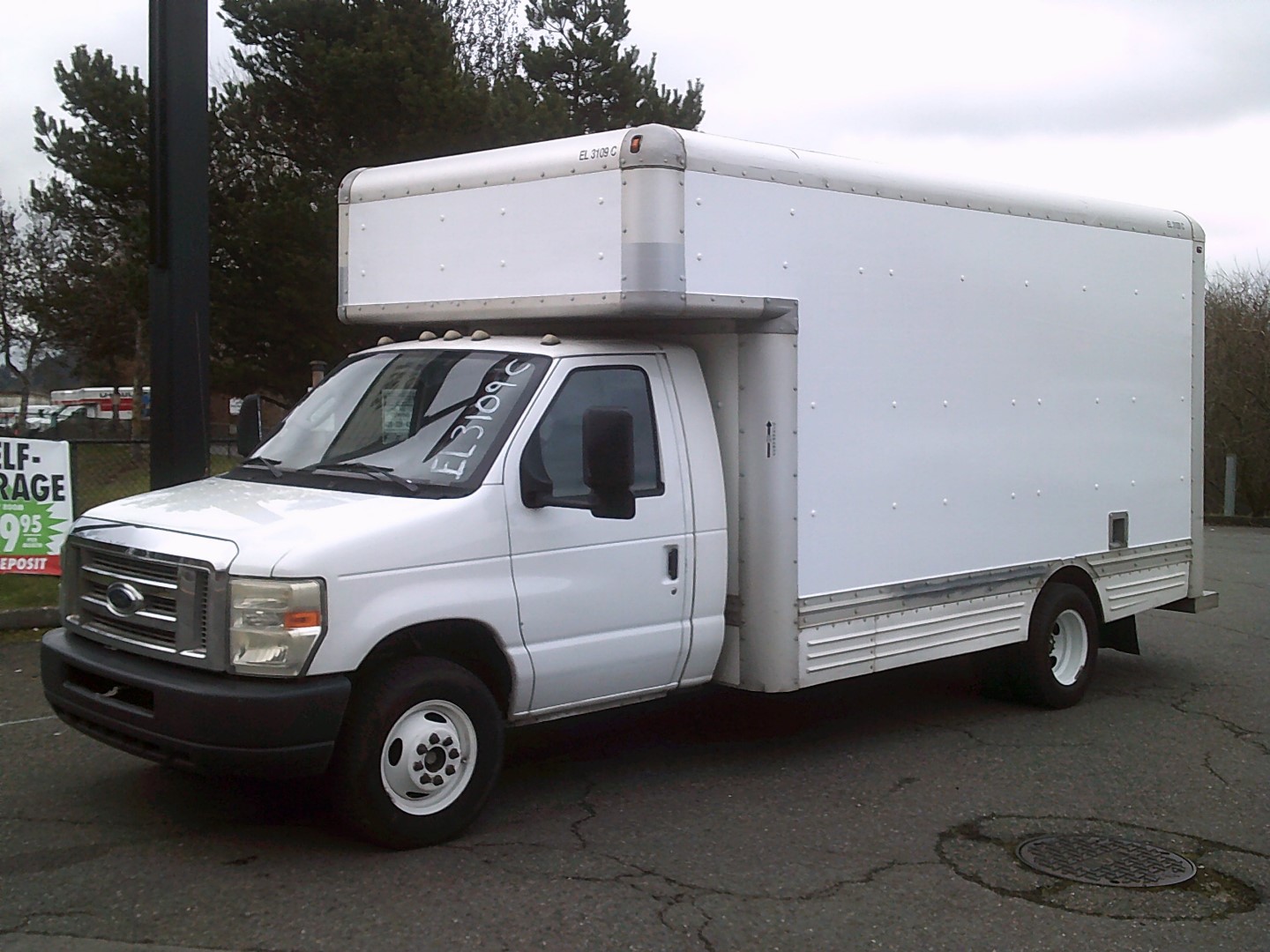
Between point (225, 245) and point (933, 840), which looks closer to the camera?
point (933, 840)

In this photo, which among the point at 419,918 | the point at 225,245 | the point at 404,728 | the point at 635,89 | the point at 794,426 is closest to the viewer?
the point at 419,918

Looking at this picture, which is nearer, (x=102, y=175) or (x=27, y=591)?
(x=27, y=591)

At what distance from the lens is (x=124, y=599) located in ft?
18.4

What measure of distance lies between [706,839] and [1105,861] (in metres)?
1.65

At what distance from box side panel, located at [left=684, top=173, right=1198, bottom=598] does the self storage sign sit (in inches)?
275

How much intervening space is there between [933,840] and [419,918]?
7.65 ft

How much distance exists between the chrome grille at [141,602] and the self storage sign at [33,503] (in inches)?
226

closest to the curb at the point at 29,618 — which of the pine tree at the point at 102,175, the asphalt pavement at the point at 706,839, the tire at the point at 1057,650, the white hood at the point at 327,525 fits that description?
the asphalt pavement at the point at 706,839

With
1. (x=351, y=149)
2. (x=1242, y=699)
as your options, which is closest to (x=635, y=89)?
(x=351, y=149)

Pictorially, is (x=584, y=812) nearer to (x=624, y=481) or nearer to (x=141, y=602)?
(x=624, y=481)

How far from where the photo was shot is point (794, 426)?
6.83 meters

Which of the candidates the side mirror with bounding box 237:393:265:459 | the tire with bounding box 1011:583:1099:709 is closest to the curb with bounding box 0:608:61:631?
the side mirror with bounding box 237:393:265:459

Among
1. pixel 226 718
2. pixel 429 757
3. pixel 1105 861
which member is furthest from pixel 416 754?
pixel 1105 861

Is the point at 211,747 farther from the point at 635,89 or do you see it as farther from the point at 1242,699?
the point at 635,89
